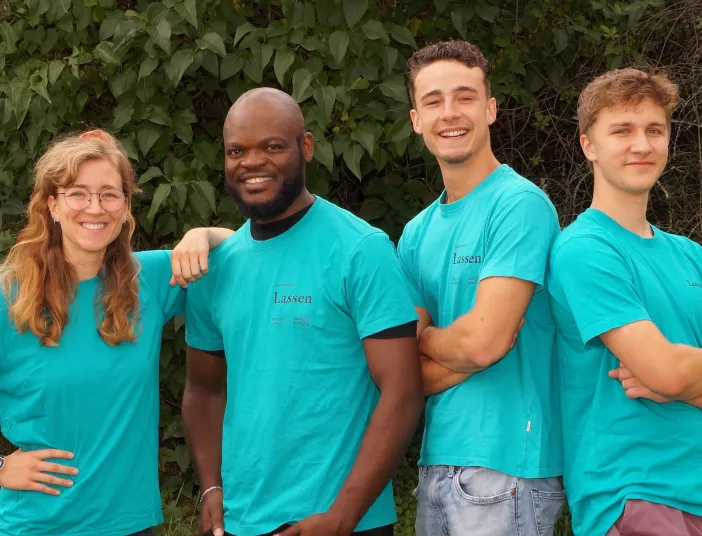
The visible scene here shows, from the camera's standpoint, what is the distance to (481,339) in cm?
290

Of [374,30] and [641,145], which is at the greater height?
[374,30]

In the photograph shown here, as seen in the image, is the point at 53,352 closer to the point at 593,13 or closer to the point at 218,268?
the point at 218,268

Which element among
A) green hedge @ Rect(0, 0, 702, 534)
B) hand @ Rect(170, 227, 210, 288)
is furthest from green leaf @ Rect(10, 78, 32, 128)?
hand @ Rect(170, 227, 210, 288)

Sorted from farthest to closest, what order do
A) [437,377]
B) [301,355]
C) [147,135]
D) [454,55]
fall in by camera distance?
[147,135], [454,55], [437,377], [301,355]

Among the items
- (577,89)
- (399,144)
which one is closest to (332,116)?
(399,144)

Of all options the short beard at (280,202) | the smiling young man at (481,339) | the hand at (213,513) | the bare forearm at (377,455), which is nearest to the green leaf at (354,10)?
the smiling young man at (481,339)

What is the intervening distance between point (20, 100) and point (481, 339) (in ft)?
9.35

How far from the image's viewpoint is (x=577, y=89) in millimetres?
5254

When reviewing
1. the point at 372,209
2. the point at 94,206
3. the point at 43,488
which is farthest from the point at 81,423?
the point at 372,209

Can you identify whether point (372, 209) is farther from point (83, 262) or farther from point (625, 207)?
point (625, 207)

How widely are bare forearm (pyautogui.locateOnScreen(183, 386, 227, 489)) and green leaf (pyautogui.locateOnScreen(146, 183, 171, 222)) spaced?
1350 mm

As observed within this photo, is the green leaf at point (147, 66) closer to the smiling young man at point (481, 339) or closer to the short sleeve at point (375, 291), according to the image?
the smiling young man at point (481, 339)

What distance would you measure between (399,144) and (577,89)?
127 cm

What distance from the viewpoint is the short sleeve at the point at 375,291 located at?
292 centimetres
